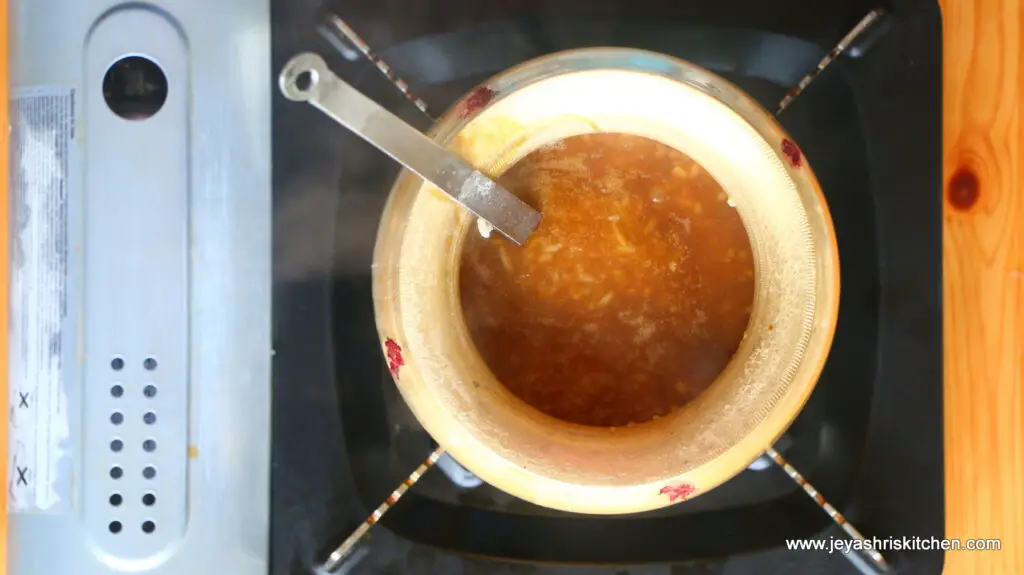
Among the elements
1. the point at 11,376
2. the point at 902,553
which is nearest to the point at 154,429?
the point at 11,376

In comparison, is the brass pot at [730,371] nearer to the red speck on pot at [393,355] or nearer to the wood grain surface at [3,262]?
the red speck on pot at [393,355]

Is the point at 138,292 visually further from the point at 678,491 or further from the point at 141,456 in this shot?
the point at 678,491

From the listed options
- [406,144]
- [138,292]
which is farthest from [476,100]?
[138,292]

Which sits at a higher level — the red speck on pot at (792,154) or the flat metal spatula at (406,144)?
the flat metal spatula at (406,144)

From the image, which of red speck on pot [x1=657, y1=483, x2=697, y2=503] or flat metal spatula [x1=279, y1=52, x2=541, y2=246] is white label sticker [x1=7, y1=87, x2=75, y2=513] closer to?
flat metal spatula [x1=279, y1=52, x2=541, y2=246]

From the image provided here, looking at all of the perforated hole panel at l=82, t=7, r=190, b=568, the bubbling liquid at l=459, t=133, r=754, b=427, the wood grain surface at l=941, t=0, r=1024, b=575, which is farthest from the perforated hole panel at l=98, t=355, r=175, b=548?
the wood grain surface at l=941, t=0, r=1024, b=575

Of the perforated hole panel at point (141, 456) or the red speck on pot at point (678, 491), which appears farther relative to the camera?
the perforated hole panel at point (141, 456)

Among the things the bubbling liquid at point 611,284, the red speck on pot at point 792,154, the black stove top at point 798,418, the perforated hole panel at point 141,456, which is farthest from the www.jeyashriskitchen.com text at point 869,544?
the perforated hole panel at point 141,456
